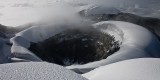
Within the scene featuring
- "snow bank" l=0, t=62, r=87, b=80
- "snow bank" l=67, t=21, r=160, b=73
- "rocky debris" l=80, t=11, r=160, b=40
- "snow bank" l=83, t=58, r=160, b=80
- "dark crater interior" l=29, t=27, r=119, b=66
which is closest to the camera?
"snow bank" l=0, t=62, r=87, b=80

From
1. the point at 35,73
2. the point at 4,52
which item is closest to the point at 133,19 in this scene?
the point at 4,52

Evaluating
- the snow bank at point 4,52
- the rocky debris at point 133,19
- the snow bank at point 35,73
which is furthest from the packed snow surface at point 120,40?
the snow bank at point 35,73

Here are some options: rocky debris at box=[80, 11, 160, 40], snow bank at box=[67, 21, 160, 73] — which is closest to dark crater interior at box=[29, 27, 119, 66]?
snow bank at box=[67, 21, 160, 73]

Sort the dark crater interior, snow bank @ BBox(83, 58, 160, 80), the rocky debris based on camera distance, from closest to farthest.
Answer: snow bank @ BBox(83, 58, 160, 80) → the dark crater interior → the rocky debris

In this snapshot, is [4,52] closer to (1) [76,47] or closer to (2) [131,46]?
(1) [76,47]

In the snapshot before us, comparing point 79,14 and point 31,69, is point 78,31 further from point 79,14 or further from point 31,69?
point 31,69

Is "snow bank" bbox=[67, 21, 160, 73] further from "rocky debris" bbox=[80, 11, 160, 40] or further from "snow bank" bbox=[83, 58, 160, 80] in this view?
"snow bank" bbox=[83, 58, 160, 80]
